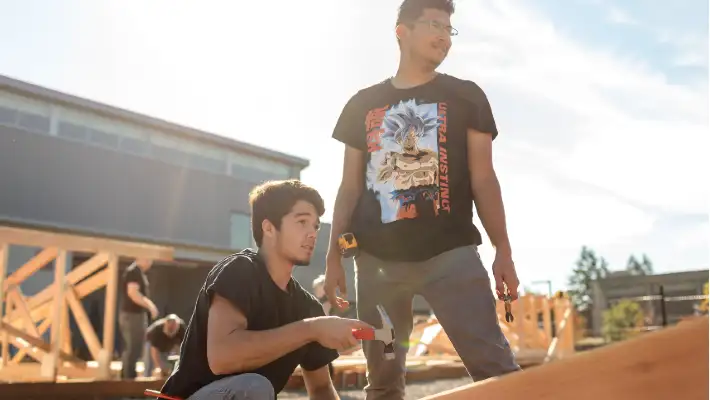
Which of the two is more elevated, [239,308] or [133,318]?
[133,318]

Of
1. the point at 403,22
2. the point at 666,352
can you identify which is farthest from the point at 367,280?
the point at 666,352

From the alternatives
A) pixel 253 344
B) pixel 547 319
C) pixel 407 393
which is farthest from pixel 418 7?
pixel 547 319

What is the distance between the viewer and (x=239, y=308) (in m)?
2.06

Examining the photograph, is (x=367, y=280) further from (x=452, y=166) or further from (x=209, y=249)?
(x=209, y=249)

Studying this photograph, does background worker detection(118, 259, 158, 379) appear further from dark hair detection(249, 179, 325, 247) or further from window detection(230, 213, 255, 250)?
window detection(230, 213, 255, 250)

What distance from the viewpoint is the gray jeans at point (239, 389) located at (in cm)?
205

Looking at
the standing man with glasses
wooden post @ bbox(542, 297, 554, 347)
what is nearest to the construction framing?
the standing man with glasses

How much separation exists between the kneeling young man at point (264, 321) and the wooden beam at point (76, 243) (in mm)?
6163

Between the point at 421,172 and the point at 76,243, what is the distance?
22.8 feet

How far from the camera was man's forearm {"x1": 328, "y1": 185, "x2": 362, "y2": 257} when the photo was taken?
2.85 metres

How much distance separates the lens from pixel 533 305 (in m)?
15.4

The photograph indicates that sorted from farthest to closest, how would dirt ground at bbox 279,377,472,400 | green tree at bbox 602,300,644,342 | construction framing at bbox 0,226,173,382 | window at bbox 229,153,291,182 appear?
green tree at bbox 602,300,644,342
window at bbox 229,153,291,182
construction framing at bbox 0,226,173,382
dirt ground at bbox 279,377,472,400

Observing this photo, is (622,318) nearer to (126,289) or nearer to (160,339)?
(160,339)

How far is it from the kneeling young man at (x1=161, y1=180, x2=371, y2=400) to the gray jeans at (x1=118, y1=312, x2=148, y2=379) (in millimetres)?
6391
